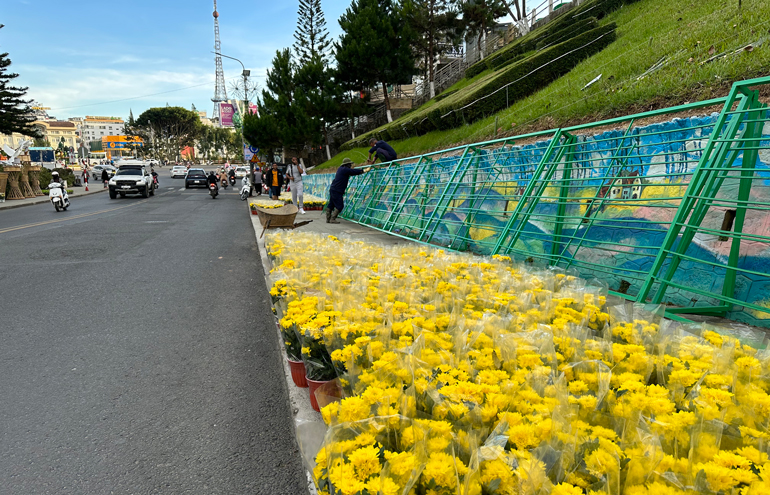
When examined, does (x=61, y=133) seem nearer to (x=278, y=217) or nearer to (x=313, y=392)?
(x=278, y=217)

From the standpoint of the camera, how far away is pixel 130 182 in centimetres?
2309

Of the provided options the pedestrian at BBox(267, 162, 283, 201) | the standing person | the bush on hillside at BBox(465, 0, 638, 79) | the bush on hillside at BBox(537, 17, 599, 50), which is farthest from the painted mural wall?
A: the bush on hillside at BBox(465, 0, 638, 79)

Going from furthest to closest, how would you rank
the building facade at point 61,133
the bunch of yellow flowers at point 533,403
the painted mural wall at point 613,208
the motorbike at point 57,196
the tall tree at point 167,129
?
the building facade at point 61,133, the tall tree at point 167,129, the motorbike at point 57,196, the painted mural wall at point 613,208, the bunch of yellow flowers at point 533,403

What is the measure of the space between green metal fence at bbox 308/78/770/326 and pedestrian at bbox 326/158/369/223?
3646 millimetres

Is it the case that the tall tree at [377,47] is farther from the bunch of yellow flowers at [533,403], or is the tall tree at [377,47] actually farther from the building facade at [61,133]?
the building facade at [61,133]

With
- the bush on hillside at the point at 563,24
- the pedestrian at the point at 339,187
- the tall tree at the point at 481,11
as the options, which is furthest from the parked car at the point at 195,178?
the pedestrian at the point at 339,187

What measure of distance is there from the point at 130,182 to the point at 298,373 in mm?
24865

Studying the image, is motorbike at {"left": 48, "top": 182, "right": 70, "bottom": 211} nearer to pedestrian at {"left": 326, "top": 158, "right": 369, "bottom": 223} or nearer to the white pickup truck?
the white pickup truck

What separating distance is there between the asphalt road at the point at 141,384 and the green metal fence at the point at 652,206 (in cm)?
300

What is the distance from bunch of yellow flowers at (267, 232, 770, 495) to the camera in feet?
3.82

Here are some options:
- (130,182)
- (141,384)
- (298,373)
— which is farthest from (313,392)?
(130,182)

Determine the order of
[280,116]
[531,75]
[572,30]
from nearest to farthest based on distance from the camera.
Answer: [531,75] → [572,30] → [280,116]

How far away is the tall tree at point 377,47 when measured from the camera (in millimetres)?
33344

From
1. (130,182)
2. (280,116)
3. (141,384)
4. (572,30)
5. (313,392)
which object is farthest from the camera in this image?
(280,116)
